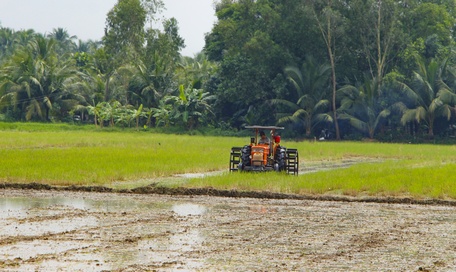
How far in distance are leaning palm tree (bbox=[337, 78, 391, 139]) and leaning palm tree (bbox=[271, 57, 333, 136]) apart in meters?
1.12

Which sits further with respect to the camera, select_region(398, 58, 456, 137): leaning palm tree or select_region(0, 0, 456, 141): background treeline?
Answer: select_region(0, 0, 456, 141): background treeline

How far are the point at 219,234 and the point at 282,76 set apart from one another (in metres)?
35.3

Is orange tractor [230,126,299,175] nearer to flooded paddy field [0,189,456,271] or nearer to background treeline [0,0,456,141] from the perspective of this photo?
flooded paddy field [0,189,456,271]

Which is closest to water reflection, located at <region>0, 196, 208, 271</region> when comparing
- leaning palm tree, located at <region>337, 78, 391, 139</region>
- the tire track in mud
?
the tire track in mud

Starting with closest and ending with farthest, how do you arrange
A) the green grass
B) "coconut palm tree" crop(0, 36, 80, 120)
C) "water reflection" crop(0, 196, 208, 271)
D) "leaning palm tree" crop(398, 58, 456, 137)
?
"water reflection" crop(0, 196, 208, 271) < the green grass < "leaning palm tree" crop(398, 58, 456, 137) < "coconut palm tree" crop(0, 36, 80, 120)

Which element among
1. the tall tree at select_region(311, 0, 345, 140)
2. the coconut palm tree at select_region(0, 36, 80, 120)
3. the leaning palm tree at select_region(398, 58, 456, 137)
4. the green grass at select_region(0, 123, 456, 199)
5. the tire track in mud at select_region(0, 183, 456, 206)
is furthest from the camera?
the coconut palm tree at select_region(0, 36, 80, 120)

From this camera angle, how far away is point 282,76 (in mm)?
45688

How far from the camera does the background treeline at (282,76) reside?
43188mm

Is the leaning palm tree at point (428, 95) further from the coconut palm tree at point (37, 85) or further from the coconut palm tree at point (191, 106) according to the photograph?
the coconut palm tree at point (37, 85)

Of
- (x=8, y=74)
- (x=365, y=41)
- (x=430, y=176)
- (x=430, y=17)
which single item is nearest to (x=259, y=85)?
(x=365, y=41)

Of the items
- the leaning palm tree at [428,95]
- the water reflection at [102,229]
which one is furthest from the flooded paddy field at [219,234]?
the leaning palm tree at [428,95]

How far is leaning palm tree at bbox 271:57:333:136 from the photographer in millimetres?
44250

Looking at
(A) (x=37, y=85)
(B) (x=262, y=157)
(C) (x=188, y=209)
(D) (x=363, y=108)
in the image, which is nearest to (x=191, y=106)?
(D) (x=363, y=108)

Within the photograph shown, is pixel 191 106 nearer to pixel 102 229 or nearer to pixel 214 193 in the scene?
pixel 214 193
